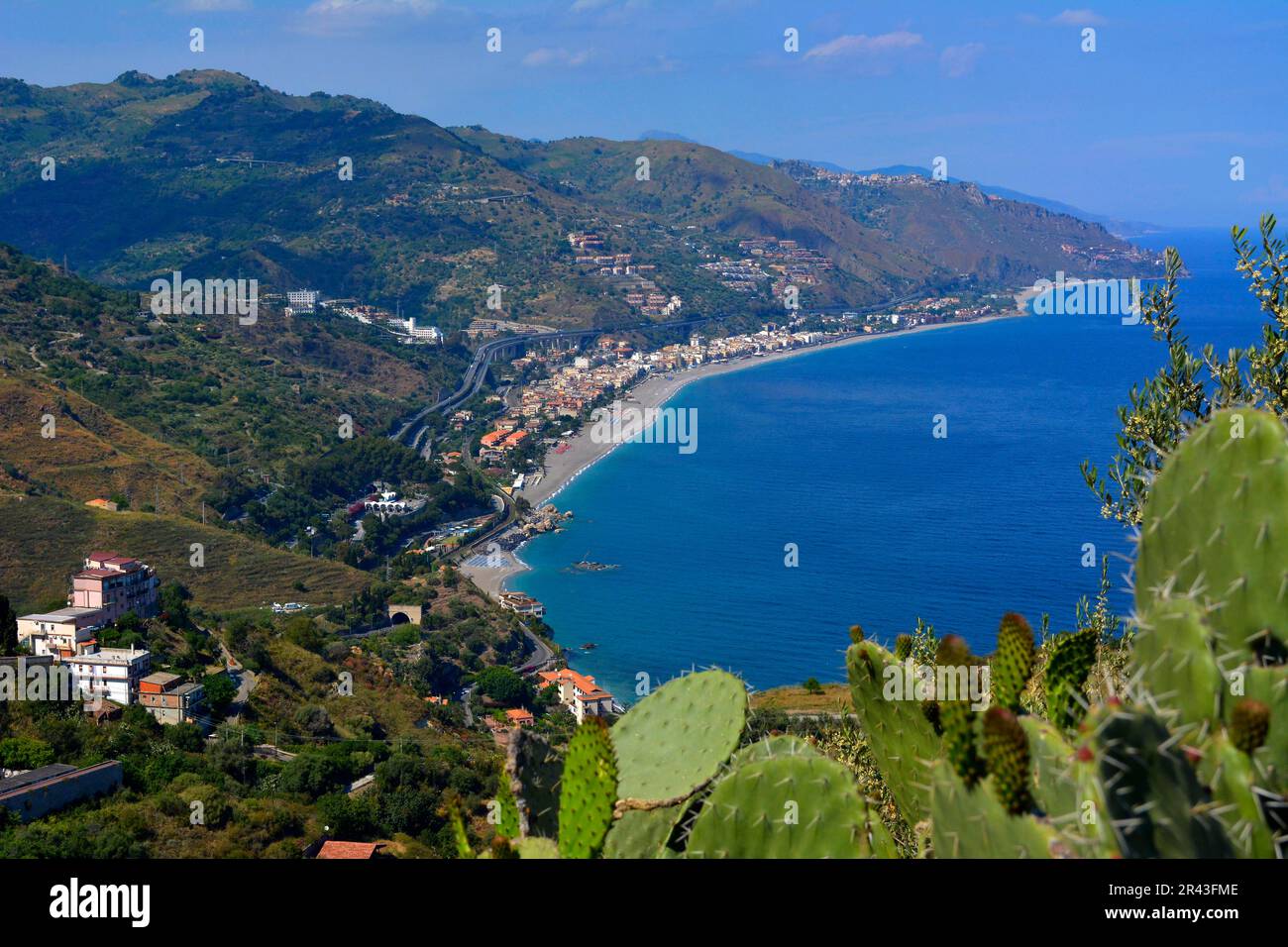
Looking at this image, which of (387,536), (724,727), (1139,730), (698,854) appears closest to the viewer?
(1139,730)

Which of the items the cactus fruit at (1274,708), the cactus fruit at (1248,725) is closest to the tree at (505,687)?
the cactus fruit at (1274,708)

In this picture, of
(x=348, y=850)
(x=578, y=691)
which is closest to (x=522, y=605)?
(x=578, y=691)

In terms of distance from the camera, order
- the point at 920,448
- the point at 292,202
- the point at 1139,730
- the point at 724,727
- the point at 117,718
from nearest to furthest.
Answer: the point at 1139,730, the point at 724,727, the point at 117,718, the point at 920,448, the point at 292,202

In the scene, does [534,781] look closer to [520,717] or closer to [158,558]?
[520,717]

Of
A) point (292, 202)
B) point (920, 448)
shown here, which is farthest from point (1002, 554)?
point (292, 202)

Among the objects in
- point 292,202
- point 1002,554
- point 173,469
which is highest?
point 292,202

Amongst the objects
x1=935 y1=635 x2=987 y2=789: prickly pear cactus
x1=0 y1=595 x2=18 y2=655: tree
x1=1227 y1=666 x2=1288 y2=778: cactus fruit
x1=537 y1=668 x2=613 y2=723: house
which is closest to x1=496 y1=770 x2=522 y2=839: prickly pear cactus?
x1=935 y1=635 x2=987 y2=789: prickly pear cactus
